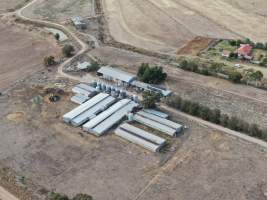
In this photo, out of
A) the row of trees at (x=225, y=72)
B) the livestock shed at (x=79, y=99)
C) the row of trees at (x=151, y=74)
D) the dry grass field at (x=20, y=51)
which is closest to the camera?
the livestock shed at (x=79, y=99)

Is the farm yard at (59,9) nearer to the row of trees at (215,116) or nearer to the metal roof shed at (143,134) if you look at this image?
the row of trees at (215,116)

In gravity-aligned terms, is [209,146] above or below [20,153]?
above

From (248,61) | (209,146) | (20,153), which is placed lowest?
(20,153)

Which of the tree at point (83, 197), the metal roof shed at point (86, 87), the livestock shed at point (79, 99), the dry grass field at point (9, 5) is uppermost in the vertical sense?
the dry grass field at point (9, 5)

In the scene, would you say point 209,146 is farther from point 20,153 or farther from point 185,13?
point 185,13

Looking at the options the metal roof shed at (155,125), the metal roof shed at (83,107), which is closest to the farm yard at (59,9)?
the metal roof shed at (83,107)

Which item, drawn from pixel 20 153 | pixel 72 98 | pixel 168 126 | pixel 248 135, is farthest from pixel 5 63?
pixel 248 135

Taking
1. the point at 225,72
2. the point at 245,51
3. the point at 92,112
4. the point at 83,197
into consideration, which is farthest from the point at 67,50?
the point at 83,197

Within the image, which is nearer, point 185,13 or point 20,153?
point 20,153

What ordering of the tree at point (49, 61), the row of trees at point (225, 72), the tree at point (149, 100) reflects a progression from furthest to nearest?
the tree at point (49, 61) < the row of trees at point (225, 72) < the tree at point (149, 100)

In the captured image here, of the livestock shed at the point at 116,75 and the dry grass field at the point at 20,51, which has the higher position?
the livestock shed at the point at 116,75
